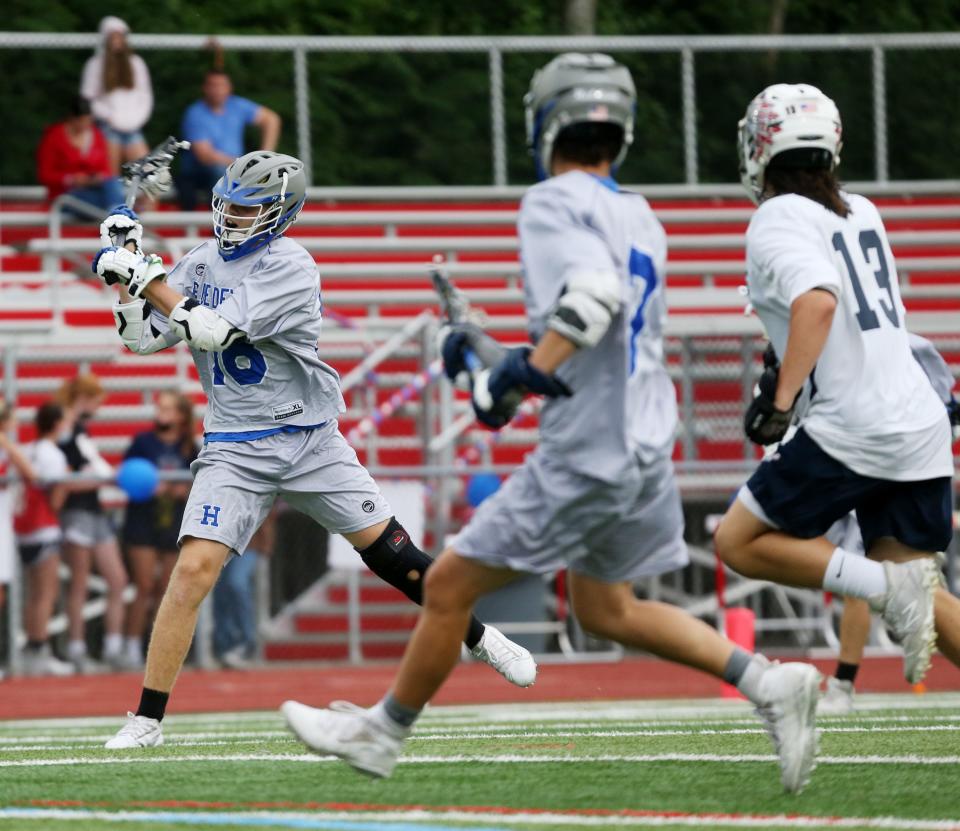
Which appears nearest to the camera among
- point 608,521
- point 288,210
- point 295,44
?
point 608,521

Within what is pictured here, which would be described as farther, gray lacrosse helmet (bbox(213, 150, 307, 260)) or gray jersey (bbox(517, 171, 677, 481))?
gray lacrosse helmet (bbox(213, 150, 307, 260))

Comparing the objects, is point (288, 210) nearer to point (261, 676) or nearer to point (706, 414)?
point (261, 676)

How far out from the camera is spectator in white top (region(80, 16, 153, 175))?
16.7m

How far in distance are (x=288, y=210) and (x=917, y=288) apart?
12126 mm

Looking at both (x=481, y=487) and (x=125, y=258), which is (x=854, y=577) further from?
(x=481, y=487)

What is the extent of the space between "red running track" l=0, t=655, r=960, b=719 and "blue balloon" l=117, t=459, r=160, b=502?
1.16 meters

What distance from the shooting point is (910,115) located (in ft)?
65.9

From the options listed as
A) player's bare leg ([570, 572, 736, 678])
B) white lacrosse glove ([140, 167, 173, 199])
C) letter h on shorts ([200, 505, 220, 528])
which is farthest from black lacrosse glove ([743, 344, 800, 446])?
white lacrosse glove ([140, 167, 173, 199])

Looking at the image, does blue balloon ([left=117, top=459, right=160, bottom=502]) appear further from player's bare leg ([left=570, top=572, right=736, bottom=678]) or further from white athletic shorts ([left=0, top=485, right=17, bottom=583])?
player's bare leg ([left=570, top=572, right=736, bottom=678])

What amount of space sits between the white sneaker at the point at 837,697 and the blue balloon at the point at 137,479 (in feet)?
19.1

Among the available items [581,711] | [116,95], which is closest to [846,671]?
[581,711]

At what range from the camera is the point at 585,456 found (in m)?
5.18

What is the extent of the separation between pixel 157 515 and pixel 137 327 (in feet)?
21.0

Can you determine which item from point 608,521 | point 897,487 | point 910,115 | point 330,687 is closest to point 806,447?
point 897,487
